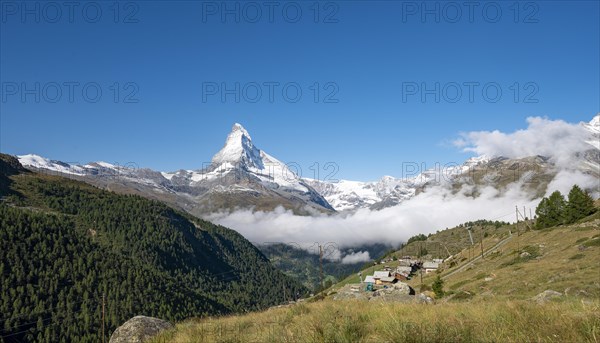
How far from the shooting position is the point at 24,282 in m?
185

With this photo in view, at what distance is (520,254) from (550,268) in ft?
86.9

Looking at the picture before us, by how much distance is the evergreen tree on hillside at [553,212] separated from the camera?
101250 mm

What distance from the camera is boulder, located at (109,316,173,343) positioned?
13516 millimetres

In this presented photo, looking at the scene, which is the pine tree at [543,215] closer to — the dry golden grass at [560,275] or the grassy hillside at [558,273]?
the grassy hillside at [558,273]

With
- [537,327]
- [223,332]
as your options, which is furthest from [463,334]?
[223,332]

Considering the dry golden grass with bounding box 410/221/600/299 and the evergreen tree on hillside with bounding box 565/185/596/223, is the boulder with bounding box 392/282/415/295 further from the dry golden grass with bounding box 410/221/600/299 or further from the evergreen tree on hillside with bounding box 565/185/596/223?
the evergreen tree on hillside with bounding box 565/185/596/223

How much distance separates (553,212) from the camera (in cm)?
10400

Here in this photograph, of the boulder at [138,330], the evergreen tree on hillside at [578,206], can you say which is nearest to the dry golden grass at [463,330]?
the boulder at [138,330]

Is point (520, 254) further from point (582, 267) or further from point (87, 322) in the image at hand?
point (87, 322)

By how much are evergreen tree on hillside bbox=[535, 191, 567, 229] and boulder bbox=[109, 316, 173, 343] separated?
11139 cm

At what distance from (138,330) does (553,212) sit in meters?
119

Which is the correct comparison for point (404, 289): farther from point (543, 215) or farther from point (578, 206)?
point (543, 215)

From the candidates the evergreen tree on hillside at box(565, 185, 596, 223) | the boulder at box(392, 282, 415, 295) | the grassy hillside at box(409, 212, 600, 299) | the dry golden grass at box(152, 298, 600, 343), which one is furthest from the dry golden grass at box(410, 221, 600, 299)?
the evergreen tree on hillside at box(565, 185, 596, 223)

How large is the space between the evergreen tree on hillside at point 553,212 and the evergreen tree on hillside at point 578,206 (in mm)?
3892
